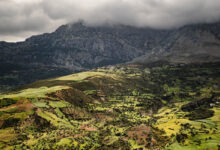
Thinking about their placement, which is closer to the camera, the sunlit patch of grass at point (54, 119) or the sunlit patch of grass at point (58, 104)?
the sunlit patch of grass at point (54, 119)

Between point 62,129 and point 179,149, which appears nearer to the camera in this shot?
point 179,149

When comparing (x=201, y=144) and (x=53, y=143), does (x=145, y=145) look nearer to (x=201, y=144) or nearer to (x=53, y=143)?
(x=201, y=144)

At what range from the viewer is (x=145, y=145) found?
127 metres

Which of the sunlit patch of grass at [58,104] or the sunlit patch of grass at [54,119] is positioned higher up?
the sunlit patch of grass at [58,104]

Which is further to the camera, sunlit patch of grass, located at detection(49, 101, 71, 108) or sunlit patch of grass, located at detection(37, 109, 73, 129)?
sunlit patch of grass, located at detection(49, 101, 71, 108)

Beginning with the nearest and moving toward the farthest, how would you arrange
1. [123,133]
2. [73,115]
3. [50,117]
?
[123,133]
[50,117]
[73,115]

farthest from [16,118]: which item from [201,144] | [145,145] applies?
[201,144]

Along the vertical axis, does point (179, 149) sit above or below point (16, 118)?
below

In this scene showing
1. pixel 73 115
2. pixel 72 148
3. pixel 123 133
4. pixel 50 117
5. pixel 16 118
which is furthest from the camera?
pixel 73 115

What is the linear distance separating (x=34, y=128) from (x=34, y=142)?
22.0 m

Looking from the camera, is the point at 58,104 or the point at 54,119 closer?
the point at 54,119

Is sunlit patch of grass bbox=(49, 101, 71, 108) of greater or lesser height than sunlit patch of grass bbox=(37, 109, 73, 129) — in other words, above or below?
above

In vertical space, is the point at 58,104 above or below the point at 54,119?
above

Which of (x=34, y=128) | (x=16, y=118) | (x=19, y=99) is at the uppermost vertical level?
(x=19, y=99)
